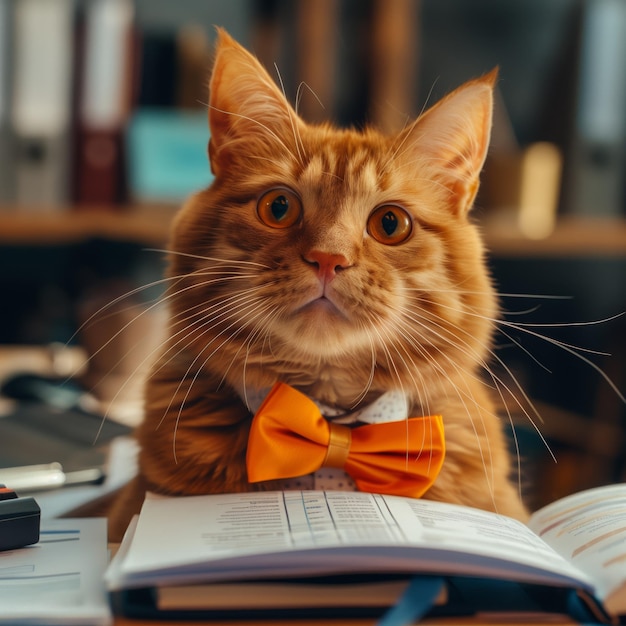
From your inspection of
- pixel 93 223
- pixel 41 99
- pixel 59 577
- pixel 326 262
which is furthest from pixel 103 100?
pixel 59 577

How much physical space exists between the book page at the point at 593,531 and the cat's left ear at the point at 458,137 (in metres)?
0.36

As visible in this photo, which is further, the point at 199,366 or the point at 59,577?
the point at 199,366

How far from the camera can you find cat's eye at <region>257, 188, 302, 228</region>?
83 centimetres

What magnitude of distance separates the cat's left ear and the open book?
39 centimetres

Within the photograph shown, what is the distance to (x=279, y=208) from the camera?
2.74ft

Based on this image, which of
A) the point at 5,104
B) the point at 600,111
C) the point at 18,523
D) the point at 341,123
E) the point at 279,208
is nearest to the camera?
the point at 18,523

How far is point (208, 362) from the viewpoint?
2.77ft

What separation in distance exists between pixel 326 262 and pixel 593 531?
0.36 meters

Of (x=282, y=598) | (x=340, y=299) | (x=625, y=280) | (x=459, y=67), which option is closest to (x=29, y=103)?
(x=459, y=67)

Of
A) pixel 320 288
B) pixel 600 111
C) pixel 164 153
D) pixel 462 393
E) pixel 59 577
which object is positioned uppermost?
pixel 600 111

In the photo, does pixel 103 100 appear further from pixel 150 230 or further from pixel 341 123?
pixel 341 123

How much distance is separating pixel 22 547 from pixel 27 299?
180cm

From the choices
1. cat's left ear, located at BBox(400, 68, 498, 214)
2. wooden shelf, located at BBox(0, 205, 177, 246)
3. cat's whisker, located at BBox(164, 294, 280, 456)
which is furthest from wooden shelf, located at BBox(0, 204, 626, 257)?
cat's whisker, located at BBox(164, 294, 280, 456)

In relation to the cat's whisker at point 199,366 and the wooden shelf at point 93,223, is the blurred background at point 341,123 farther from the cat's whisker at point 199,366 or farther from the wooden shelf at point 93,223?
the cat's whisker at point 199,366
